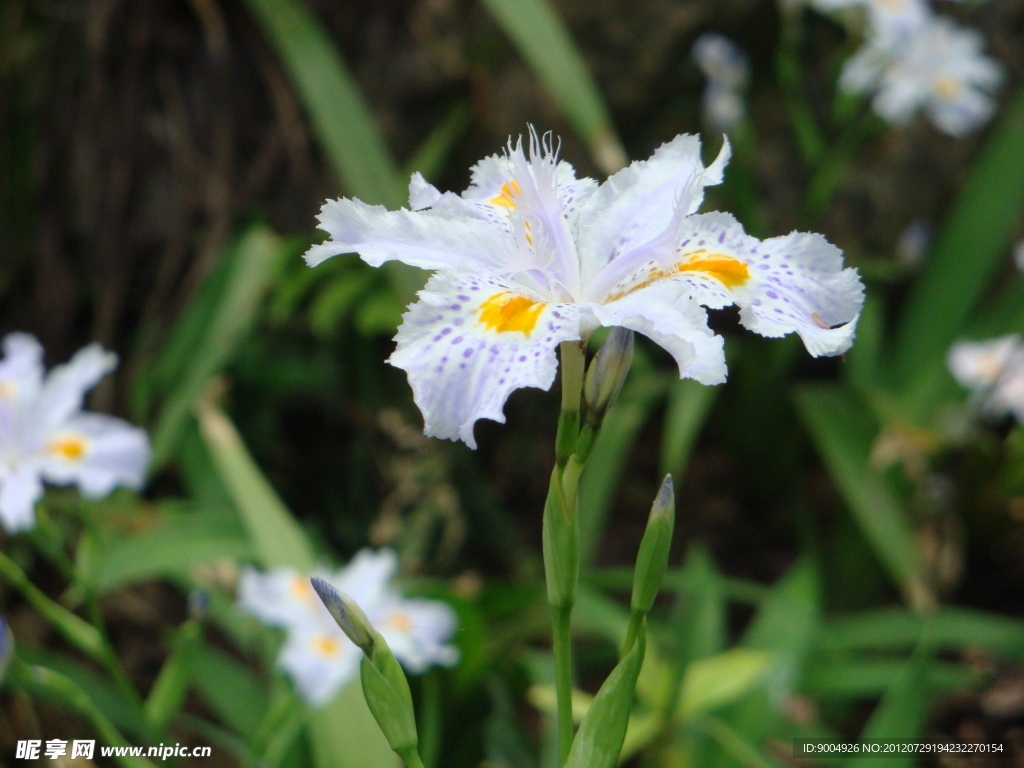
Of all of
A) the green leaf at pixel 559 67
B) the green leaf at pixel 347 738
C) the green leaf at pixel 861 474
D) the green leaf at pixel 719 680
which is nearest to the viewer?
the green leaf at pixel 347 738

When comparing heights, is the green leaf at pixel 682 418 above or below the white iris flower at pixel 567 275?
above

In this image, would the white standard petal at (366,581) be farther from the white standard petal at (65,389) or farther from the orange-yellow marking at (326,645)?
the white standard petal at (65,389)

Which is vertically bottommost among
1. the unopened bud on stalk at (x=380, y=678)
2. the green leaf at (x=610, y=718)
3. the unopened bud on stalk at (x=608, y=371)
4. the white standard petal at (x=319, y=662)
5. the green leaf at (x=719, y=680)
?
the green leaf at (x=610, y=718)

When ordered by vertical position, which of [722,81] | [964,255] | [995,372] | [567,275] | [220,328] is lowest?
[567,275]

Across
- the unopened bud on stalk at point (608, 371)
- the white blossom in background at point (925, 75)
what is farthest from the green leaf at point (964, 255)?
the unopened bud on stalk at point (608, 371)

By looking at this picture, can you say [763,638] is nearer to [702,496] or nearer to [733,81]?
[702,496]

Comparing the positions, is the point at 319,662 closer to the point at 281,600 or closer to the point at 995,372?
the point at 281,600

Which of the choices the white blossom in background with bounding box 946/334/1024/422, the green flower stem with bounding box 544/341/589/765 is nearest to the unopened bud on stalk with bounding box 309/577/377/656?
the green flower stem with bounding box 544/341/589/765

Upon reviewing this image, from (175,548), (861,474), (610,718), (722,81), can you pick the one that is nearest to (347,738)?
(175,548)
